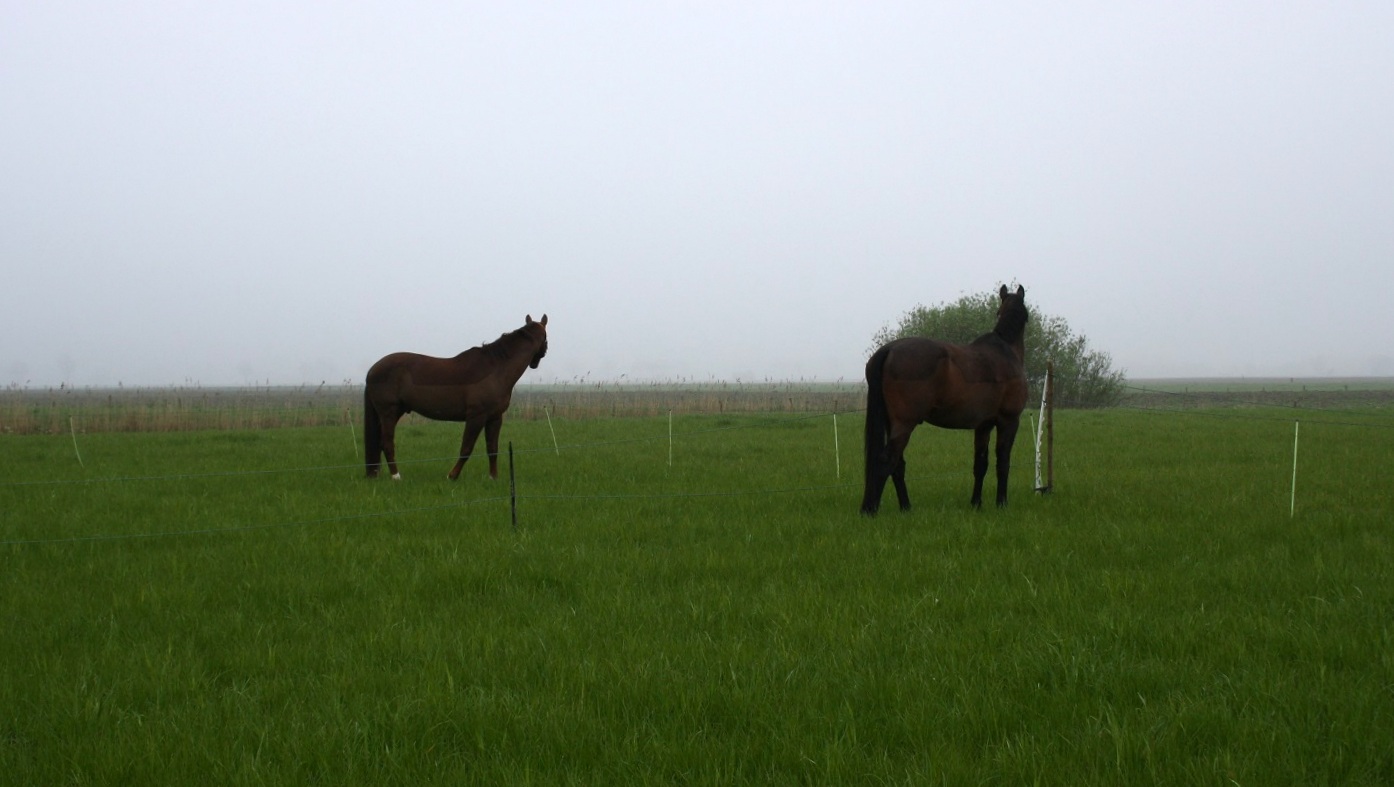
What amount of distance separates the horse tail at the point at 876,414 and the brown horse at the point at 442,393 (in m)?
5.20

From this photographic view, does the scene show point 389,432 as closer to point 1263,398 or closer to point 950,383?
point 950,383

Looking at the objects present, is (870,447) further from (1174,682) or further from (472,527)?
(1174,682)

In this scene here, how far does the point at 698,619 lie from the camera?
4.84m

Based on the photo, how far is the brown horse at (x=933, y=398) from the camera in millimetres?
8148

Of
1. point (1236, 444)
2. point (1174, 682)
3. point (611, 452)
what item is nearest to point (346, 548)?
point (1174, 682)

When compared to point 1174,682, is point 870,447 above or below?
above

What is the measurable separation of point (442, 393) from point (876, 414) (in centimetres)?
585

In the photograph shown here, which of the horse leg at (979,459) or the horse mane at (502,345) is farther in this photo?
the horse mane at (502,345)

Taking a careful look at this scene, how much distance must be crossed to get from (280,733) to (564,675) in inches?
46.7

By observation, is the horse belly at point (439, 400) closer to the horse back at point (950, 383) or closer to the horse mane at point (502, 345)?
the horse mane at point (502, 345)

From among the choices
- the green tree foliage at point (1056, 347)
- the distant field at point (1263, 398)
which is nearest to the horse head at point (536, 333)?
the distant field at point (1263, 398)

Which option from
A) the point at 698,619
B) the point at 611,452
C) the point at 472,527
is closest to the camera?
the point at 698,619

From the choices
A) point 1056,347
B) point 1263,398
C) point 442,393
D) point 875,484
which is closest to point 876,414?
point 875,484

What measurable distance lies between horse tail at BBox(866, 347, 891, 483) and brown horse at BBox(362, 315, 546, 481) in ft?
17.0
